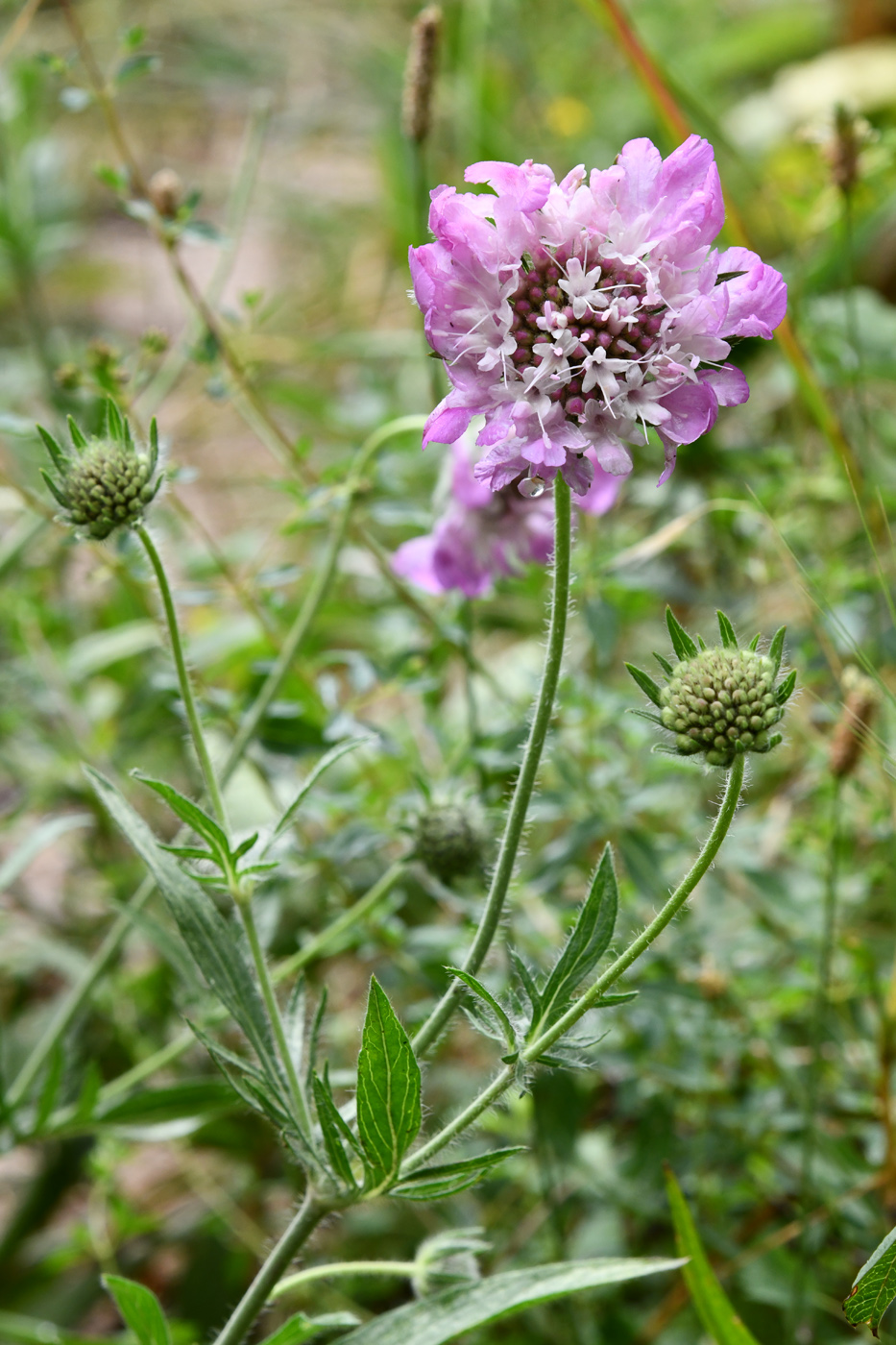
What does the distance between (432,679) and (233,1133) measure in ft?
2.28

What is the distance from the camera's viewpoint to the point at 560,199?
2.15ft

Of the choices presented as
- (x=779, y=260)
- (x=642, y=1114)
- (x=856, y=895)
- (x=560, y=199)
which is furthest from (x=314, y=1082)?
(x=779, y=260)

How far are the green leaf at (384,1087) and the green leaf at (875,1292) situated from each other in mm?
284

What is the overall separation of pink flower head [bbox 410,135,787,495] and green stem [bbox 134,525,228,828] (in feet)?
0.67

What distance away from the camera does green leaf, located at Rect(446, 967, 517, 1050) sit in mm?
619

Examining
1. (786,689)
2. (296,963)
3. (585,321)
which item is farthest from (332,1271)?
(585,321)

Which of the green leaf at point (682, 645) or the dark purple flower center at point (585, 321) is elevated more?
the dark purple flower center at point (585, 321)

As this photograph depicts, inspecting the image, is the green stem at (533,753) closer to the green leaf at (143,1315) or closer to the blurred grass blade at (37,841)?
the green leaf at (143,1315)

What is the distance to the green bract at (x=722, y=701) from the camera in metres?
0.63

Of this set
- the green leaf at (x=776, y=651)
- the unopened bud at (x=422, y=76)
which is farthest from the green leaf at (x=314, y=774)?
the unopened bud at (x=422, y=76)

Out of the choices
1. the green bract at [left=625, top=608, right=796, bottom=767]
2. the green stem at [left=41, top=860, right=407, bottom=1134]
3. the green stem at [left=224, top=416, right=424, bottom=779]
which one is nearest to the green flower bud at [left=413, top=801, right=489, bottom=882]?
the green stem at [left=41, top=860, right=407, bottom=1134]

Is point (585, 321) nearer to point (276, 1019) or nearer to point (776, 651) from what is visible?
point (776, 651)

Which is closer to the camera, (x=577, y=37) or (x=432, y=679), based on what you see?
(x=432, y=679)

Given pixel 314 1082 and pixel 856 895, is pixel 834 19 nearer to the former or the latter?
pixel 856 895
